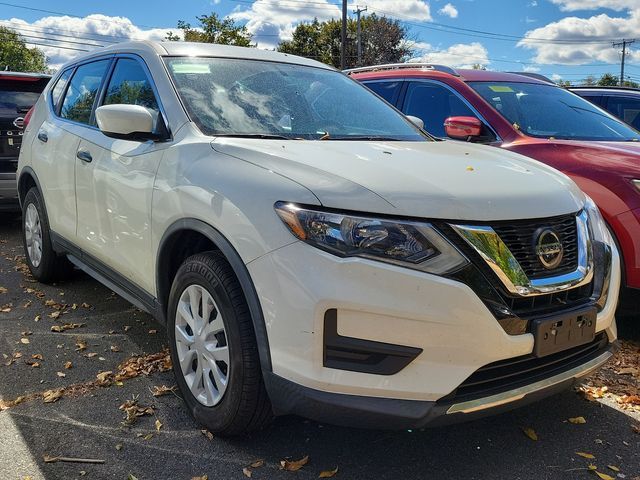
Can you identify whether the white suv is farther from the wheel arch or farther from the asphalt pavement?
the asphalt pavement

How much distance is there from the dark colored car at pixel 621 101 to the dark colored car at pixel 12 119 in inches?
265

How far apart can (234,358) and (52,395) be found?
Answer: 127 centimetres

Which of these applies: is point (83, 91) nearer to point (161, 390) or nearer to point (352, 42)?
point (161, 390)

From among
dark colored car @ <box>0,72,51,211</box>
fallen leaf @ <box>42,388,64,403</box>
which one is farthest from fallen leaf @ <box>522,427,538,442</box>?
dark colored car @ <box>0,72,51,211</box>

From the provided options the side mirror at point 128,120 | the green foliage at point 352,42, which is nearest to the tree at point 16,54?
the green foliage at point 352,42

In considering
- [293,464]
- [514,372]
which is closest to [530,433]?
[514,372]

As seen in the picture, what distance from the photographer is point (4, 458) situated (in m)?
2.53

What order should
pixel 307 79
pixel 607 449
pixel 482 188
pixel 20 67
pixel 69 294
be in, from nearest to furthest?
pixel 482 188
pixel 607 449
pixel 307 79
pixel 69 294
pixel 20 67

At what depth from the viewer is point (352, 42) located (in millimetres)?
45656

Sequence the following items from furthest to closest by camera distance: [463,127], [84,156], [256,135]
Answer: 1. [463,127]
2. [84,156]
3. [256,135]

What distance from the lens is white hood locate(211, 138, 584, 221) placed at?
220 cm

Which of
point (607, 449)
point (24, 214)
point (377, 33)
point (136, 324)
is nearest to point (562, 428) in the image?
point (607, 449)

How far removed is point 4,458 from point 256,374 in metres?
1.14

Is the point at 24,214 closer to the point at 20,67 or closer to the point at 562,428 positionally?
the point at 562,428
